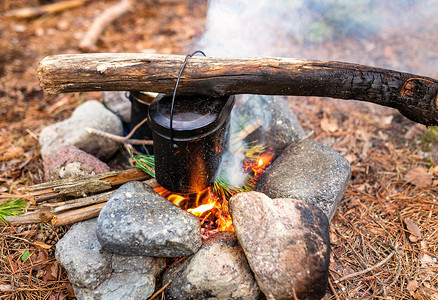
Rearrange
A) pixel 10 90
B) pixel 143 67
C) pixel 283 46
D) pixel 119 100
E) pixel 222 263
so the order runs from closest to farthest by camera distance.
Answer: pixel 222 263
pixel 143 67
pixel 119 100
pixel 10 90
pixel 283 46

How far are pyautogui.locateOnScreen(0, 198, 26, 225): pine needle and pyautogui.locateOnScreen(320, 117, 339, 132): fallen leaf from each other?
3326mm

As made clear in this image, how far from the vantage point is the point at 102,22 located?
19.5 feet

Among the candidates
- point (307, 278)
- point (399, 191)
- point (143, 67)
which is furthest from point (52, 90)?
point (399, 191)

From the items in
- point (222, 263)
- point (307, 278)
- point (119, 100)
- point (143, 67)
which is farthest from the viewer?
point (119, 100)

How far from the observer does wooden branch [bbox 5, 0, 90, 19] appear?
19.8ft

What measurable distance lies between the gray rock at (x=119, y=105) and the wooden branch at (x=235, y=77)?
53.7 inches

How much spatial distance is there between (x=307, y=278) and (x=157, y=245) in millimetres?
1019

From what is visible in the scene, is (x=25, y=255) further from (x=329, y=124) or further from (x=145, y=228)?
(x=329, y=124)

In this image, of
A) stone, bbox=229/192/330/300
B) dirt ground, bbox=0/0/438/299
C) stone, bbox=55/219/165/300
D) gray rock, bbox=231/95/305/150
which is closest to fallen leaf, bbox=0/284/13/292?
dirt ground, bbox=0/0/438/299

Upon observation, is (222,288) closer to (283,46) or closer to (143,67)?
(143,67)

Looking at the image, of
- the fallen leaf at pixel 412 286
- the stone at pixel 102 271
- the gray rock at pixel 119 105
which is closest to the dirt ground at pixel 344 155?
the fallen leaf at pixel 412 286

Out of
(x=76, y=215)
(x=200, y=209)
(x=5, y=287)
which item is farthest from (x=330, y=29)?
(x=5, y=287)

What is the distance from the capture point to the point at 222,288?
218cm

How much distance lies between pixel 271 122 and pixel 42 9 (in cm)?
554
